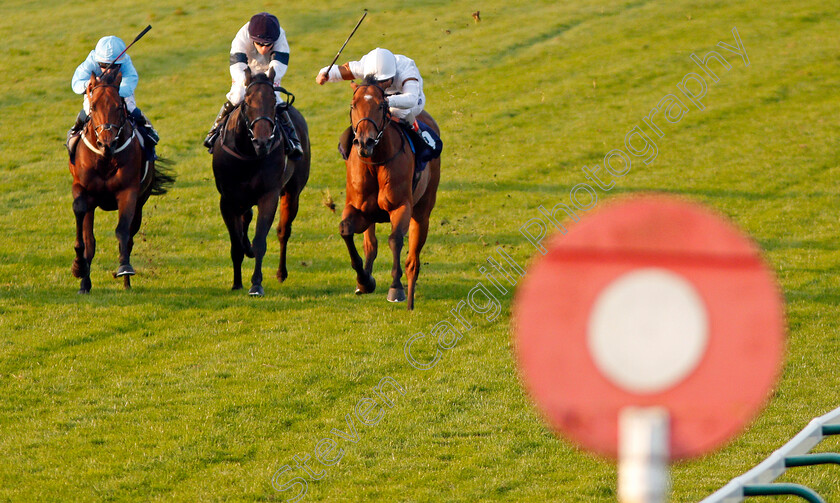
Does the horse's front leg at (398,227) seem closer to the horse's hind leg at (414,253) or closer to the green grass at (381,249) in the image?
the horse's hind leg at (414,253)

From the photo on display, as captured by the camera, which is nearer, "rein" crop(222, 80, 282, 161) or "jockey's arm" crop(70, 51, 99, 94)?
"rein" crop(222, 80, 282, 161)

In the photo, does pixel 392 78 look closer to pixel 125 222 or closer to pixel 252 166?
pixel 252 166

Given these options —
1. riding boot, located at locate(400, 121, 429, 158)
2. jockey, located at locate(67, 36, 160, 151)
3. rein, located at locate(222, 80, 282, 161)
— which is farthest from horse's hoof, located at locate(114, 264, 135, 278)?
riding boot, located at locate(400, 121, 429, 158)

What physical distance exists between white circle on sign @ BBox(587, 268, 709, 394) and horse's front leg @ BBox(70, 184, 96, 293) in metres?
11.1

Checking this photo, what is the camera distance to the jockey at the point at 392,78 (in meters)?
10.8

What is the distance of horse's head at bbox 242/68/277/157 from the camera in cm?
1123

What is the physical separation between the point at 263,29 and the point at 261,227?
2387 millimetres

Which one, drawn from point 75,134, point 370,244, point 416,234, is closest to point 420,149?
point 416,234

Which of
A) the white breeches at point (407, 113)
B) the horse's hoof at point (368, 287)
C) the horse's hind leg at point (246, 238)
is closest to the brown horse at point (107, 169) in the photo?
the horse's hind leg at point (246, 238)

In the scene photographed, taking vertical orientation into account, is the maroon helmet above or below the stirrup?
above

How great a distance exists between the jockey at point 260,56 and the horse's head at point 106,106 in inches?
49.3

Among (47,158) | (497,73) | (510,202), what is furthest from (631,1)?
(47,158)

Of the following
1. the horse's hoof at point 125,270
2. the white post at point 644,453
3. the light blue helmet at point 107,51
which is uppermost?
the light blue helmet at point 107,51

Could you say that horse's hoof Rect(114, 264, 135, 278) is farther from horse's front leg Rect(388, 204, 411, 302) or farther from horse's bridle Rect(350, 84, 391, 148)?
horse's bridle Rect(350, 84, 391, 148)
